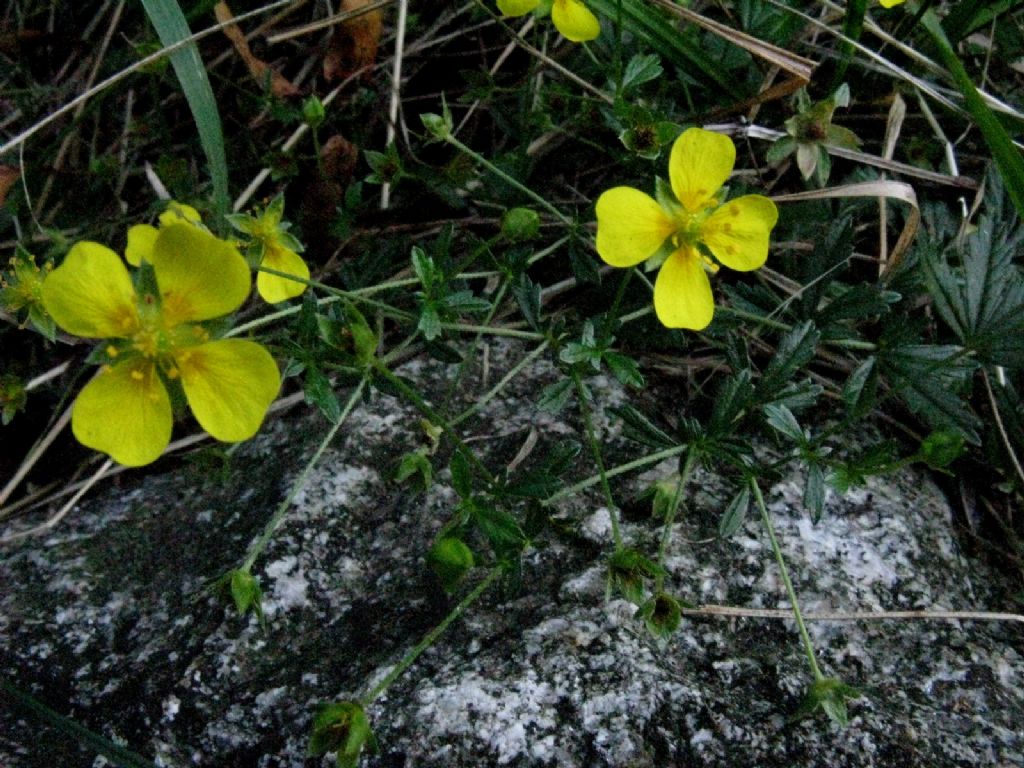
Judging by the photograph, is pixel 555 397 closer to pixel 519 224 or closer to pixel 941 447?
pixel 519 224

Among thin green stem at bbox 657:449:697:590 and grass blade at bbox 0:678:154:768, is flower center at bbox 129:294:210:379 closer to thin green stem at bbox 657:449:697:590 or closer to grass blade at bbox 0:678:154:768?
grass blade at bbox 0:678:154:768

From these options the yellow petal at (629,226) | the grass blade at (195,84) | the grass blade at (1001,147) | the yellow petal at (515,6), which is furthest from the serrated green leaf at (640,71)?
the grass blade at (195,84)

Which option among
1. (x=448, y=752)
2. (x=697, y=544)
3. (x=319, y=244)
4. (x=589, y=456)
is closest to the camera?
(x=448, y=752)

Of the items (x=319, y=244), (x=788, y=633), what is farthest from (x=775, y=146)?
(x=319, y=244)

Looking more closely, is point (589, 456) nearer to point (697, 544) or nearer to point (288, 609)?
point (697, 544)

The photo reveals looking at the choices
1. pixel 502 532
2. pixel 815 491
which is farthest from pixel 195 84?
pixel 815 491

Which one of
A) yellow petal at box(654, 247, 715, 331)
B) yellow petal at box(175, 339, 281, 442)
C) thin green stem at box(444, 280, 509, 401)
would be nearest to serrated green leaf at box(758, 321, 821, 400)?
yellow petal at box(654, 247, 715, 331)
